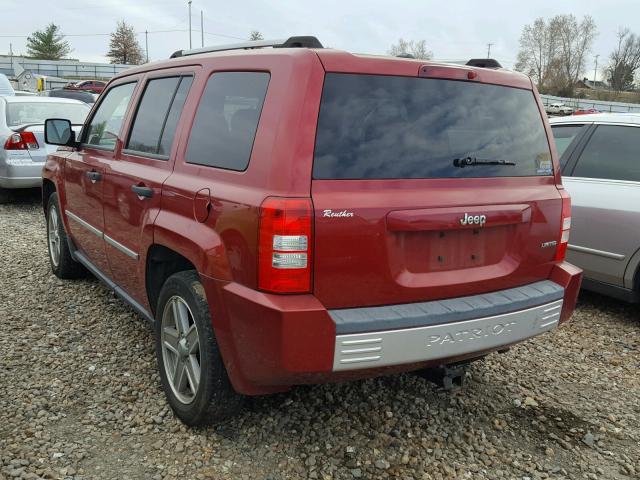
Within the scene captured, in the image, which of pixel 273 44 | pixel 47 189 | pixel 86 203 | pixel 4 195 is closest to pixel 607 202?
pixel 273 44

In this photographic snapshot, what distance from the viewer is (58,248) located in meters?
5.30

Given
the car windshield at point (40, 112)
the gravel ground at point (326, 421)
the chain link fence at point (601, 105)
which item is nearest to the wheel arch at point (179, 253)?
the gravel ground at point (326, 421)

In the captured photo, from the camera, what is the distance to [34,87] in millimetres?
31703

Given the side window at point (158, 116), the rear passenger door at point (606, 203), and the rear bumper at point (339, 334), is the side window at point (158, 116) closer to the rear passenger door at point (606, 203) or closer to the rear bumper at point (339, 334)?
the rear bumper at point (339, 334)

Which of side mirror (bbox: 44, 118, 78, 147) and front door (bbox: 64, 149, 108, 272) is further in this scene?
side mirror (bbox: 44, 118, 78, 147)

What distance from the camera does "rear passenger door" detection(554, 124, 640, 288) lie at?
454 centimetres

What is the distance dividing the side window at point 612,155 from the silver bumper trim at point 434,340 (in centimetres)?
239

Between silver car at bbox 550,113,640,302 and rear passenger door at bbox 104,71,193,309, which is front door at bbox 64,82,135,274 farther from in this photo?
silver car at bbox 550,113,640,302

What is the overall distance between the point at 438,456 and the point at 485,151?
4.84 feet

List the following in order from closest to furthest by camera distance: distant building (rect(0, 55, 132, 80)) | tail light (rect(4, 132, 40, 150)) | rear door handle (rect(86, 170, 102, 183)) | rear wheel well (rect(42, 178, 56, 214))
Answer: rear door handle (rect(86, 170, 102, 183)) < rear wheel well (rect(42, 178, 56, 214)) < tail light (rect(4, 132, 40, 150)) < distant building (rect(0, 55, 132, 80))

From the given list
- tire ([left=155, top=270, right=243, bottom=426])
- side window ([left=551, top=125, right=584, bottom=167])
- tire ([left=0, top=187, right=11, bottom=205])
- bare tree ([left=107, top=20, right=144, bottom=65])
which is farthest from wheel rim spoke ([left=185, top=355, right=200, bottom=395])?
bare tree ([left=107, top=20, right=144, bottom=65])

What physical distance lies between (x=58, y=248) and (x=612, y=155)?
4.82 metres

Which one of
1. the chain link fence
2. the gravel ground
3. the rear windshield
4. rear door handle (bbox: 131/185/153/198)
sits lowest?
the gravel ground

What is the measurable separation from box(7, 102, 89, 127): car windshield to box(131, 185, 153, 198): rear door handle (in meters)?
6.57
